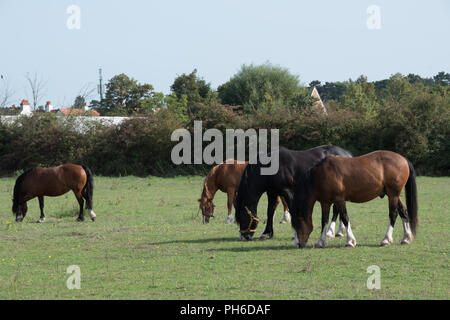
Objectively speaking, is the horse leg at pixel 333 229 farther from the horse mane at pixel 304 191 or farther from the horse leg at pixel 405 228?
the horse mane at pixel 304 191

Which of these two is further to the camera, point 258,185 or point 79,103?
point 79,103

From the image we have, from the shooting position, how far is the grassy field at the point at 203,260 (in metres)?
7.21

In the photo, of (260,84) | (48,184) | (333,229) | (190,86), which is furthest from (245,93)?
(333,229)

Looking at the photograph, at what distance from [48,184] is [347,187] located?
866cm

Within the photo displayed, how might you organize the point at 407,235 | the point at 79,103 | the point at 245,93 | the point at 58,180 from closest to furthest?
the point at 407,235 < the point at 58,180 < the point at 79,103 < the point at 245,93

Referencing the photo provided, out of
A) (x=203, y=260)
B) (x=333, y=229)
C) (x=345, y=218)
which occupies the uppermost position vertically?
(x=345, y=218)

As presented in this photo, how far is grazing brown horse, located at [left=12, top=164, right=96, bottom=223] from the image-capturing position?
15.3 m

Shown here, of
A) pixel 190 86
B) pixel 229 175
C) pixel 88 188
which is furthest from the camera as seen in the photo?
pixel 190 86

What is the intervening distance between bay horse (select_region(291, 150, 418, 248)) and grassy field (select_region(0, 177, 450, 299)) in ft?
1.45

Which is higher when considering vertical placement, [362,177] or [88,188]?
[362,177]

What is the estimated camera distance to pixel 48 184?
1558 cm

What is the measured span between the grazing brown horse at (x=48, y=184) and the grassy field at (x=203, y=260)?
1.88ft

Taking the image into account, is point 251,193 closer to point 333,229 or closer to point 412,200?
point 333,229

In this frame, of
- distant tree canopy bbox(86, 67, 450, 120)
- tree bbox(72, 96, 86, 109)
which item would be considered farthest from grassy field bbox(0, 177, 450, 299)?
tree bbox(72, 96, 86, 109)
